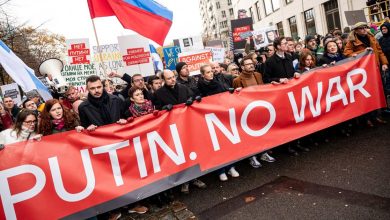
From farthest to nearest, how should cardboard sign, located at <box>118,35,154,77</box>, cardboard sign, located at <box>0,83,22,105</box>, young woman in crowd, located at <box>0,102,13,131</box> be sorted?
cardboard sign, located at <box>0,83,22,105</box> < cardboard sign, located at <box>118,35,154,77</box> < young woman in crowd, located at <box>0,102,13,131</box>

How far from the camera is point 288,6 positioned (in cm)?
2736

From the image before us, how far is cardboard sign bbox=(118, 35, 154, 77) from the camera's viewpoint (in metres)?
8.22

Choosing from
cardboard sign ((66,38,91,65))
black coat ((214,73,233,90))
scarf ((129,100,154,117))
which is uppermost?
cardboard sign ((66,38,91,65))

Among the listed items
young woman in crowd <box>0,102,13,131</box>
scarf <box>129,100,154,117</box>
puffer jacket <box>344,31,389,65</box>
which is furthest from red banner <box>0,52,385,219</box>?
young woman in crowd <box>0,102,13,131</box>

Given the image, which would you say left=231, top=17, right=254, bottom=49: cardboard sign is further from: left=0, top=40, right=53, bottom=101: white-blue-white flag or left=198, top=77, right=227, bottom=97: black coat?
left=0, top=40, right=53, bottom=101: white-blue-white flag

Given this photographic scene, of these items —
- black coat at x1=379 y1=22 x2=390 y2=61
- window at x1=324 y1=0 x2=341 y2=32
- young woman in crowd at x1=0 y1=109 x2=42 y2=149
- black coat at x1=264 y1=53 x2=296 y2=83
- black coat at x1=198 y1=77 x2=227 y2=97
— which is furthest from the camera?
window at x1=324 y1=0 x2=341 y2=32

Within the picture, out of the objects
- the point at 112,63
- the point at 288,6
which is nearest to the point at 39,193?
the point at 112,63

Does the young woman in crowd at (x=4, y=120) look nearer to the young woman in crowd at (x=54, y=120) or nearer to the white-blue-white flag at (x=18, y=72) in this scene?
the white-blue-white flag at (x=18, y=72)

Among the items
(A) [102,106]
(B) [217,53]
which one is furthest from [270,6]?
(A) [102,106]

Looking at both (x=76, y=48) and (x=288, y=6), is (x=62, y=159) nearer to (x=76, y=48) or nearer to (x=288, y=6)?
(x=76, y=48)

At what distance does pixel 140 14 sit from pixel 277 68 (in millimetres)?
2655

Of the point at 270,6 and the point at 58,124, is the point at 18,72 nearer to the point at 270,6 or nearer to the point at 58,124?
the point at 58,124

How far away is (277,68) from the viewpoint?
5762mm

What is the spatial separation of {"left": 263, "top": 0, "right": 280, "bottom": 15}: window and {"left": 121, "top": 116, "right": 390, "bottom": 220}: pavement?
2663cm
